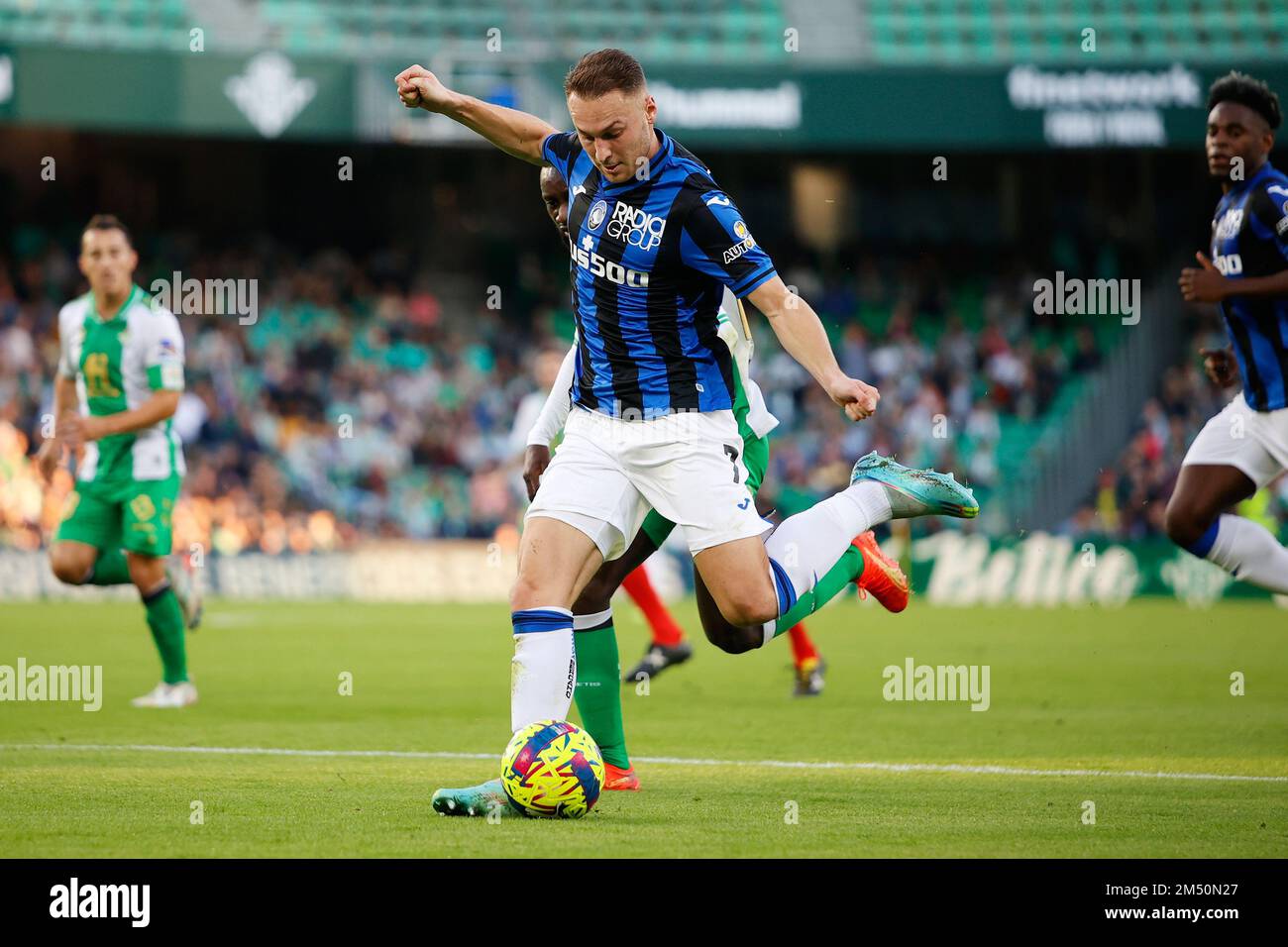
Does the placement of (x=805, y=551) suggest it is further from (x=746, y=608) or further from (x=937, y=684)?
(x=937, y=684)

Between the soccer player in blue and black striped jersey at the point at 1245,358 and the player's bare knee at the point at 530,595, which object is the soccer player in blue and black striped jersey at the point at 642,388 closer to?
the player's bare knee at the point at 530,595

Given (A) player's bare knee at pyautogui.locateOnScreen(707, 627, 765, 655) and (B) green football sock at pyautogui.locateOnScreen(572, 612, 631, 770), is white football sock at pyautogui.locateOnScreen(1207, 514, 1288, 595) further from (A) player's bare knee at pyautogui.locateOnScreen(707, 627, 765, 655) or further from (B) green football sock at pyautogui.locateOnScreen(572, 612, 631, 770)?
(B) green football sock at pyautogui.locateOnScreen(572, 612, 631, 770)

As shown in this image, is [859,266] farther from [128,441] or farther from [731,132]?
[128,441]

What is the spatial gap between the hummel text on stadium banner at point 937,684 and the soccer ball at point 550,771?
4769 millimetres

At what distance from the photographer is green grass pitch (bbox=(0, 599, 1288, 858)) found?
543cm

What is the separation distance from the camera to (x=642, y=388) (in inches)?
244

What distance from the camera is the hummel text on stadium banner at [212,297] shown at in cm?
2622

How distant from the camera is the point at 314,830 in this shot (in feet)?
18.1

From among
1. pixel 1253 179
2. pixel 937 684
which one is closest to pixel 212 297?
pixel 937 684

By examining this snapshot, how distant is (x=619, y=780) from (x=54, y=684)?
5457mm

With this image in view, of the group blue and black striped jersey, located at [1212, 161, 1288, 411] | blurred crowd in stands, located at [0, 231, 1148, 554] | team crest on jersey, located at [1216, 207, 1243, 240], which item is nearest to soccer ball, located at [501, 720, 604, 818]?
blue and black striped jersey, located at [1212, 161, 1288, 411]

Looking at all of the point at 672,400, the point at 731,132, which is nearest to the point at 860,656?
the point at 672,400

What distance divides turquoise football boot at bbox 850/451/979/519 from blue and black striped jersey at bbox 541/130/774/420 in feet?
2.85
